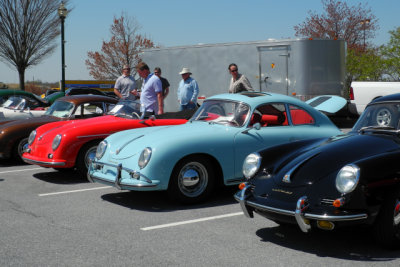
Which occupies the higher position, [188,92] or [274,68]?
[274,68]

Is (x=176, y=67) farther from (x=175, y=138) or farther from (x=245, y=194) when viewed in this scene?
(x=245, y=194)

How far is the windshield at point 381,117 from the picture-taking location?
5348mm

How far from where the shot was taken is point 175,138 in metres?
6.48

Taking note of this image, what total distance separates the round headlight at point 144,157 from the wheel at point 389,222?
9.07 ft

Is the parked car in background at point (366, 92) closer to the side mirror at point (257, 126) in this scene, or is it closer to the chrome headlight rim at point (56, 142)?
the side mirror at point (257, 126)

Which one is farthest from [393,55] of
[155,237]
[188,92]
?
[155,237]

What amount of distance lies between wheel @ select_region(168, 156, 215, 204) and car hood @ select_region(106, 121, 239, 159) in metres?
0.26

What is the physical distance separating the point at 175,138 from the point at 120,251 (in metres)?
2.03

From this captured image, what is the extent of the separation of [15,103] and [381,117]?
9.73 meters

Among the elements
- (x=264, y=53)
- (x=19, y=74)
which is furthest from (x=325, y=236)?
(x=19, y=74)

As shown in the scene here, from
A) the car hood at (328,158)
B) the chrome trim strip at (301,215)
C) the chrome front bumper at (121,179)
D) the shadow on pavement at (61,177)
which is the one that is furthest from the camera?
the shadow on pavement at (61,177)

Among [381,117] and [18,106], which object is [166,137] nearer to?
[381,117]

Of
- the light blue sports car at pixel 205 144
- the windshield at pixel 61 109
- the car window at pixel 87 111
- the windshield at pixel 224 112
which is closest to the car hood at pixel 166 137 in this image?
the light blue sports car at pixel 205 144

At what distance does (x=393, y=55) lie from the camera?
25.2 meters
